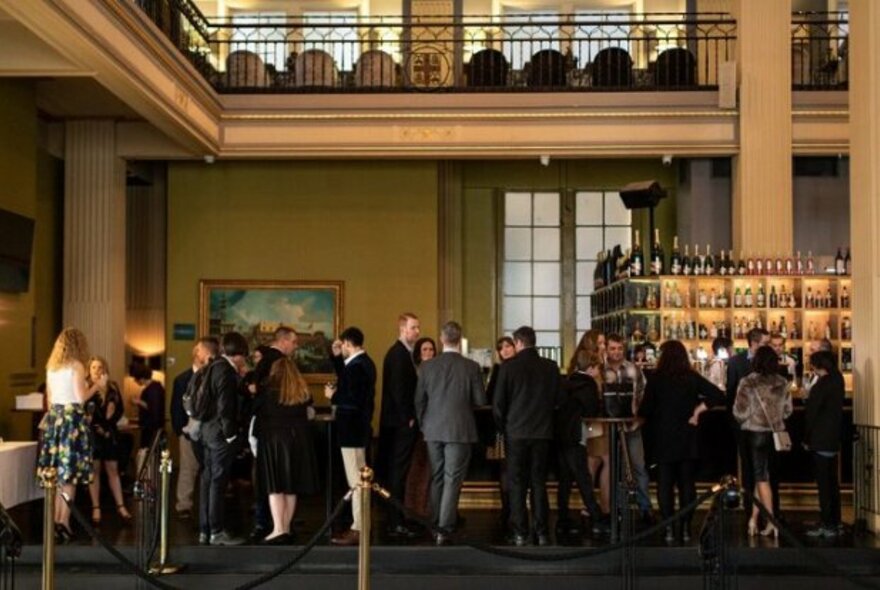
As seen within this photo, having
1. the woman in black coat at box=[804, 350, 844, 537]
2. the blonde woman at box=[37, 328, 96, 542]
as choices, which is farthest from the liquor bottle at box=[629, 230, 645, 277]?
the blonde woman at box=[37, 328, 96, 542]

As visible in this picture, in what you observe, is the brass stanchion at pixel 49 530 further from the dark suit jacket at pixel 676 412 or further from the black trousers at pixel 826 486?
the black trousers at pixel 826 486

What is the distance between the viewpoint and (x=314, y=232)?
56.4 feet

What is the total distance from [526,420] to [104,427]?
393 cm

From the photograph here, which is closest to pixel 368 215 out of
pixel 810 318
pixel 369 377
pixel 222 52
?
pixel 222 52

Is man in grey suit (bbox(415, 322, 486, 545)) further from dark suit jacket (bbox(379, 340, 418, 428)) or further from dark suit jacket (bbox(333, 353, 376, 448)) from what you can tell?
dark suit jacket (bbox(333, 353, 376, 448))

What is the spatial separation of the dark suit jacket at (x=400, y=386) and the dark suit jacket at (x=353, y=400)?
33 centimetres

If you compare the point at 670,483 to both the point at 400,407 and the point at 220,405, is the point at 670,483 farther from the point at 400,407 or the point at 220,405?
the point at 220,405

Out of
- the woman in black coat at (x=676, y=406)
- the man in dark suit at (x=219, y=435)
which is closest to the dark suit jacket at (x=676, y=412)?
the woman in black coat at (x=676, y=406)

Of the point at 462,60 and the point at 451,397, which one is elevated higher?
the point at 462,60

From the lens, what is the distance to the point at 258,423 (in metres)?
9.34

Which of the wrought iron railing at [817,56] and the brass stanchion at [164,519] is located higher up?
the wrought iron railing at [817,56]

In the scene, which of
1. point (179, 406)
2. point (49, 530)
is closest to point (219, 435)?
point (179, 406)

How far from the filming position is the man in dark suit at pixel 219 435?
918cm

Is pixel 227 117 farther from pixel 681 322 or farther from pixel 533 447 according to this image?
pixel 533 447
